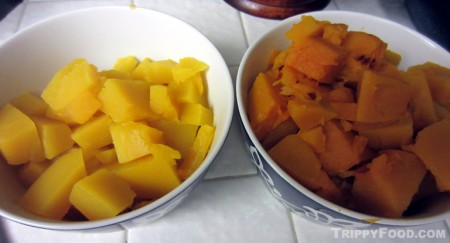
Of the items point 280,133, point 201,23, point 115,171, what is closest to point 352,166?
point 280,133

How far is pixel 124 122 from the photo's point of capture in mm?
552

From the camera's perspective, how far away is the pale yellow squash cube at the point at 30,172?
0.55 meters

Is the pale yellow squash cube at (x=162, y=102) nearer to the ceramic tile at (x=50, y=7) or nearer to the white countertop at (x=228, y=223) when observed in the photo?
the white countertop at (x=228, y=223)

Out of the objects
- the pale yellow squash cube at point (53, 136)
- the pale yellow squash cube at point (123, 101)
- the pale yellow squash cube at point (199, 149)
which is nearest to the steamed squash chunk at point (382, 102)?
the pale yellow squash cube at point (199, 149)

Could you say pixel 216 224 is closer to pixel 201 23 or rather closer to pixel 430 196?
pixel 430 196

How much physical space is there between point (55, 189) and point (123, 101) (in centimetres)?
16

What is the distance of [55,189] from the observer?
19.6 inches

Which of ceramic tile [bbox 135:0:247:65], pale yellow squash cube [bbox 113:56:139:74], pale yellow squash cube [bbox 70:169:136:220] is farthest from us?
ceramic tile [bbox 135:0:247:65]

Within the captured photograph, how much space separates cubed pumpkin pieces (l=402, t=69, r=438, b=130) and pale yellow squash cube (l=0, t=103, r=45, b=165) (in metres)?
0.59

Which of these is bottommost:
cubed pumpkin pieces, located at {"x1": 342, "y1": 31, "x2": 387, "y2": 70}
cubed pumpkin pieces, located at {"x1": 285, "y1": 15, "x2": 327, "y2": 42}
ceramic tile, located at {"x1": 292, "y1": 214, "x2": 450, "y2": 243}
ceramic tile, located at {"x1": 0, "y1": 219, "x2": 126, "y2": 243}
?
ceramic tile, located at {"x1": 292, "y1": 214, "x2": 450, "y2": 243}

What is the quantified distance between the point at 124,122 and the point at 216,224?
0.22m

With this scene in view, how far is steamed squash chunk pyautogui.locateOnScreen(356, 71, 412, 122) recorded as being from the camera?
533mm

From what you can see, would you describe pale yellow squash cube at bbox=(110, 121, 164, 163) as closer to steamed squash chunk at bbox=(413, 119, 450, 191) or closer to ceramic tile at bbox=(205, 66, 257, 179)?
ceramic tile at bbox=(205, 66, 257, 179)

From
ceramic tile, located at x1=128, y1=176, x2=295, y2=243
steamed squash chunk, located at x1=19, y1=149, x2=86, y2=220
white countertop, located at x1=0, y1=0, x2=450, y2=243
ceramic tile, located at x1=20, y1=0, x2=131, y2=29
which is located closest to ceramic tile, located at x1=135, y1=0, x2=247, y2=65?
ceramic tile, located at x1=20, y1=0, x2=131, y2=29
